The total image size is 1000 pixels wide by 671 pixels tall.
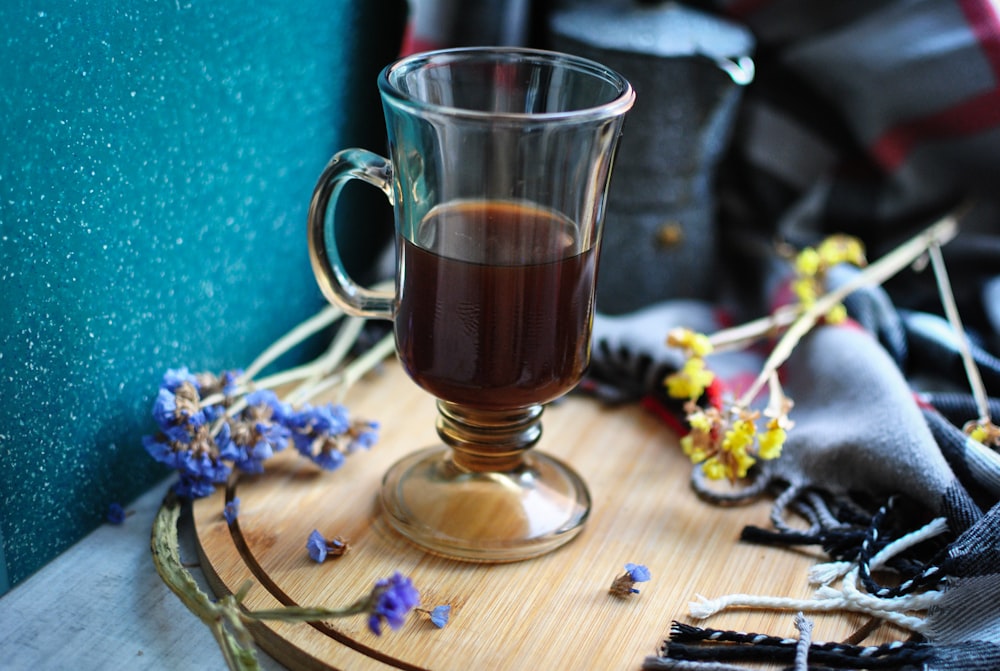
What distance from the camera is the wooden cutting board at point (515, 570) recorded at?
724mm

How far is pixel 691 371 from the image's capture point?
3.04 ft

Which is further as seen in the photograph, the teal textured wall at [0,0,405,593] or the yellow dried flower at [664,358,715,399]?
the yellow dried flower at [664,358,715,399]

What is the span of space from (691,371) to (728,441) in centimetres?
9

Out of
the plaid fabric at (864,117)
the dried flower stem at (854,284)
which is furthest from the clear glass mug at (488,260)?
the plaid fabric at (864,117)

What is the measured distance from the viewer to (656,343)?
1047 mm

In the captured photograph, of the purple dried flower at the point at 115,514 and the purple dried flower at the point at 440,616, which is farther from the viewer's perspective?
the purple dried flower at the point at 115,514

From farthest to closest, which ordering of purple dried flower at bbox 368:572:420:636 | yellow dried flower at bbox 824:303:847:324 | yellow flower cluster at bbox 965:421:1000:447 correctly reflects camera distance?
yellow dried flower at bbox 824:303:847:324 < yellow flower cluster at bbox 965:421:1000:447 < purple dried flower at bbox 368:572:420:636

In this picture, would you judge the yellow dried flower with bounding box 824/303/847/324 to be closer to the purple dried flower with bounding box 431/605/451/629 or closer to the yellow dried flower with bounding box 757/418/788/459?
the yellow dried flower with bounding box 757/418/788/459

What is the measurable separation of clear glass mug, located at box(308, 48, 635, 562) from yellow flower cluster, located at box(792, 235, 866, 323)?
330mm

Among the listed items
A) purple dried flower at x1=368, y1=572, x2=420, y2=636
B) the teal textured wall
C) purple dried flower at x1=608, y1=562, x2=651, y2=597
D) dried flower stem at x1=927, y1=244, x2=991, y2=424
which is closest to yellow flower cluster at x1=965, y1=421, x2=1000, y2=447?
dried flower stem at x1=927, y1=244, x2=991, y2=424

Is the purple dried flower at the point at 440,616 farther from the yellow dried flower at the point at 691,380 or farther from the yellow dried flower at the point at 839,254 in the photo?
the yellow dried flower at the point at 839,254

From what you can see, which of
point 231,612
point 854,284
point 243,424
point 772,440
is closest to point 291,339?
point 243,424

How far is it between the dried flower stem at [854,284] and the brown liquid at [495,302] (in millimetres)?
209

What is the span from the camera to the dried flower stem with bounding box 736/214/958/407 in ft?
3.20
